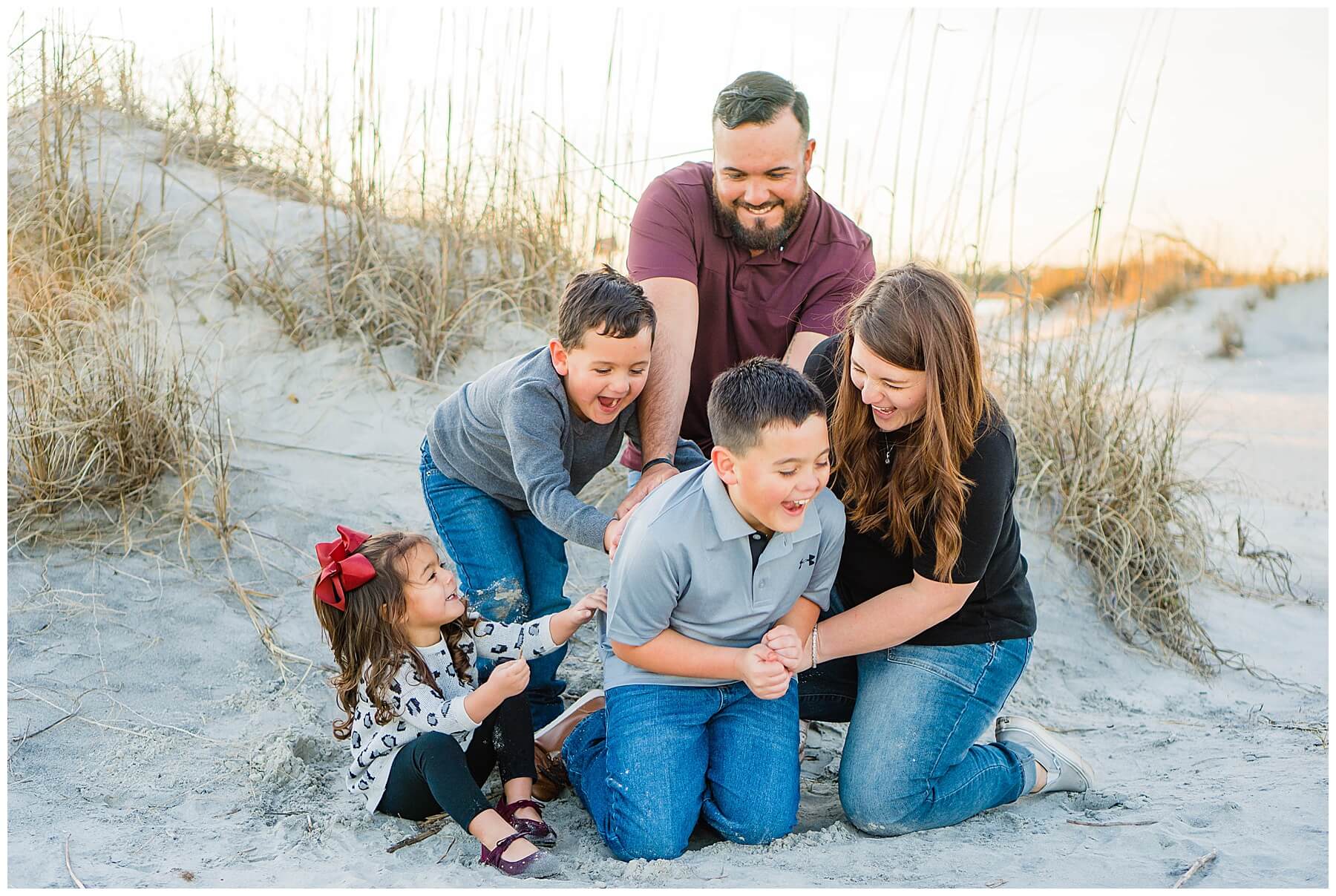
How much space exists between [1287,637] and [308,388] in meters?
4.27

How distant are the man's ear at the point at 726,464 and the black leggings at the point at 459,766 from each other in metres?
0.79

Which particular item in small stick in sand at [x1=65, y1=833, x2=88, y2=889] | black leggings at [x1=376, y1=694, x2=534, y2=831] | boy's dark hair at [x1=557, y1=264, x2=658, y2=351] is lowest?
small stick in sand at [x1=65, y1=833, x2=88, y2=889]

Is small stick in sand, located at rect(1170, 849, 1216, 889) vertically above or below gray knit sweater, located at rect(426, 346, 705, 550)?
below

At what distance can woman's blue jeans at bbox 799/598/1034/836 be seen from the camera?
8.97 feet

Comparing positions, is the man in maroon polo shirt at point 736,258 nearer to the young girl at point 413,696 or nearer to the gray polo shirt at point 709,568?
the gray polo shirt at point 709,568

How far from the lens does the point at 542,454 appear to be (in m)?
2.83

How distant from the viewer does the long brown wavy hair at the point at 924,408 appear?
8.32ft

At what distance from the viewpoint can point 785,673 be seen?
259 cm

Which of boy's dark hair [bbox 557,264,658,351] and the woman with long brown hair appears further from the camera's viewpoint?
boy's dark hair [bbox 557,264,658,351]

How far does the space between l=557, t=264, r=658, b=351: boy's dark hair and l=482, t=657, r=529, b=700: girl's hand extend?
823 millimetres

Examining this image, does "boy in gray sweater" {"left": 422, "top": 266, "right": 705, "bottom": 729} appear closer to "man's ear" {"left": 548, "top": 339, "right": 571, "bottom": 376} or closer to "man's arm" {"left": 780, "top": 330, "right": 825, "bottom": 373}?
"man's ear" {"left": 548, "top": 339, "right": 571, "bottom": 376}

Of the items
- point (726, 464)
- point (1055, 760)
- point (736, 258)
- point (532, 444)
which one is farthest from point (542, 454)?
point (1055, 760)

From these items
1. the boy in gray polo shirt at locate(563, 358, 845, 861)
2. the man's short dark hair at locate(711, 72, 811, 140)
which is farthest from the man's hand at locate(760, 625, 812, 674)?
the man's short dark hair at locate(711, 72, 811, 140)

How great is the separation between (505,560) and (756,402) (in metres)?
1.02
